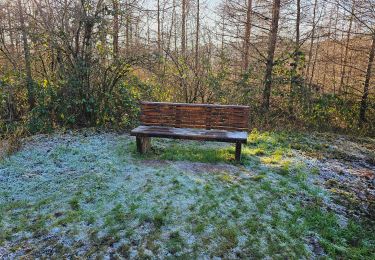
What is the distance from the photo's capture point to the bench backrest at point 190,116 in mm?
6035

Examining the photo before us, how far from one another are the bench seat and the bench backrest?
20 cm

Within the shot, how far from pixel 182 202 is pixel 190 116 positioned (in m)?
2.55

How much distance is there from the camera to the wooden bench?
19.0ft

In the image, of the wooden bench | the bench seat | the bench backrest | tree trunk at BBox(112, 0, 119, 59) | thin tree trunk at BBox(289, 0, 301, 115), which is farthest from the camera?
thin tree trunk at BBox(289, 0, 301, 115)

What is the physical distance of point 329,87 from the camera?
11078 mm

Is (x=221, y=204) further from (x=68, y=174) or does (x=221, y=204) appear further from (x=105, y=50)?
(x=105, y=50)

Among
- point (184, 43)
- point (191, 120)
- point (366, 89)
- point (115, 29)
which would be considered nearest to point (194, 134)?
point (191, 120)

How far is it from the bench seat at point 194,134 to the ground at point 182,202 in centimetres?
43

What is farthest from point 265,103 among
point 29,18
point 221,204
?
point 29,18

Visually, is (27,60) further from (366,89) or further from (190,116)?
(366,89)

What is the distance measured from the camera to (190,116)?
6.20 metres

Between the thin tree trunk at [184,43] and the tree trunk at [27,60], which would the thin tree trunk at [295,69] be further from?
the tree trunk at [27,60]

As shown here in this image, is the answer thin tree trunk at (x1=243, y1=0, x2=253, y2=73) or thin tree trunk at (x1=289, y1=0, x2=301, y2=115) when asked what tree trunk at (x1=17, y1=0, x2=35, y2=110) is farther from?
thin tree trunk at (x1=289, y1=0, x2=301, y2=115)

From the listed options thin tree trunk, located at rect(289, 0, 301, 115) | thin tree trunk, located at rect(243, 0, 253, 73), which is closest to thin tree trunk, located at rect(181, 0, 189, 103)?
thin tree trunk, located at rect(243, 0, 253, 73)
